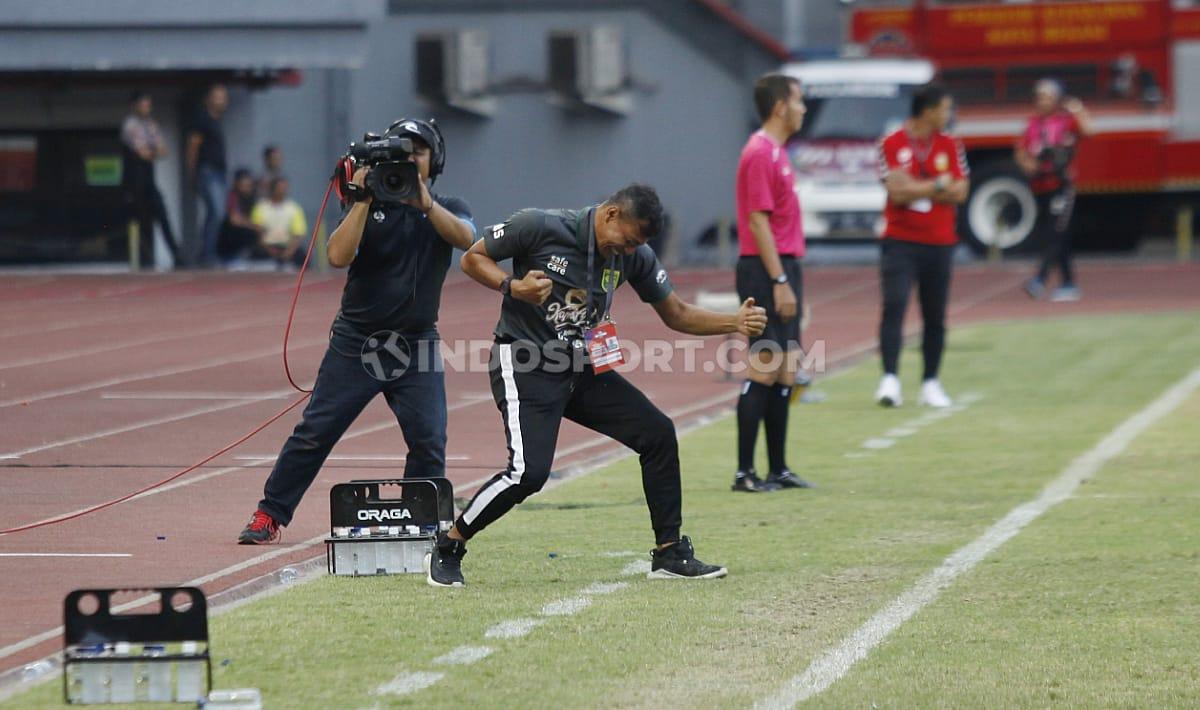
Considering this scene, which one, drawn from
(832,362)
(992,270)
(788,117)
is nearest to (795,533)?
(788,117)

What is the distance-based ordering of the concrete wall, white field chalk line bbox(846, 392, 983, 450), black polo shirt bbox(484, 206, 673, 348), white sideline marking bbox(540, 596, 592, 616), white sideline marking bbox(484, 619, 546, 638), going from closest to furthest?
white sideline marking bbox(484, 619, 546, 638) < white sideline marking bbox(540, 596, 592, 616) < black polo shirt bbox(484, 206, 673, 348) < white field chalk line bbox(846, 392, 983, 450) < the concrete wall

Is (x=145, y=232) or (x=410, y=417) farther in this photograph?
(x=145, y=232)

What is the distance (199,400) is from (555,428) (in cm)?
740

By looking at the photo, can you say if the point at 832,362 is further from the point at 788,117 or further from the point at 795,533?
the point at 795,533

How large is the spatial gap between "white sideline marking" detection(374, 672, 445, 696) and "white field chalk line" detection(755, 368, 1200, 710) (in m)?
0.98

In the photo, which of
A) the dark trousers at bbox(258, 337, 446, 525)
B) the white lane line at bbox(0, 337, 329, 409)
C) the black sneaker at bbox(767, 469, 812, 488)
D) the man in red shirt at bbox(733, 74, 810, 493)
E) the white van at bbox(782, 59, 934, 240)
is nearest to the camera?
the dark trousers at bbox(258, 337, 446, 525)

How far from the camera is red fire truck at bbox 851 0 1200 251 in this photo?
27.8 meters

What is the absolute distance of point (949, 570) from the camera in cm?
809

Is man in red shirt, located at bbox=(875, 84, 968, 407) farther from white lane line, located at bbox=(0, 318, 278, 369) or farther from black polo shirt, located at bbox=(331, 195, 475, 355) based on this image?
white lane line, located at bbox=(0, 318, 278, 369)

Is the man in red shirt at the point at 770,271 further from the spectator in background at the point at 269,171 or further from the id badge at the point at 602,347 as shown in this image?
the spectator in background at the point at 269,171

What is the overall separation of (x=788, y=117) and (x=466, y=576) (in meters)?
3.64

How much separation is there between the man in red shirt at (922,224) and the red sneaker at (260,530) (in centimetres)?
618

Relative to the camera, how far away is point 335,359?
861 centimetres

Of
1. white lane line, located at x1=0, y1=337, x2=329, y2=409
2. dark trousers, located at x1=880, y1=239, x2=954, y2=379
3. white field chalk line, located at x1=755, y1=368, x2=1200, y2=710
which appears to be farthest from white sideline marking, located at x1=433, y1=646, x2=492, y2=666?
white lane line, located at x1=0, y1=337, x2=329, y2=409
